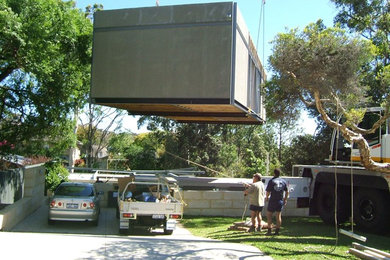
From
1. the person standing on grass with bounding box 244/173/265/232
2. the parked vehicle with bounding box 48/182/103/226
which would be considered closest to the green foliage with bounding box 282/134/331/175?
the person standing on grass with bounding box 244/173/265/232

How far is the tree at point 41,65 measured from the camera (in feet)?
40.1

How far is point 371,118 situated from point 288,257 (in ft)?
20.2

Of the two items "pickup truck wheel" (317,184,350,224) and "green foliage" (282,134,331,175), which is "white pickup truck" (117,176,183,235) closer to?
"pickup truck wheel" (317,184,350,224)

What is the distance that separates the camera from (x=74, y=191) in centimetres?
1299

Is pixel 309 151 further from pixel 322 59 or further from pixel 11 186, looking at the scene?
pixel 11 186

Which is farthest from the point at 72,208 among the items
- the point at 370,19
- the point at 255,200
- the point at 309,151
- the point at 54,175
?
the point at 309,151

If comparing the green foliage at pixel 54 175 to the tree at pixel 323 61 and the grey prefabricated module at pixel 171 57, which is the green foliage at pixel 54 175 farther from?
the tree at pixel 323 61

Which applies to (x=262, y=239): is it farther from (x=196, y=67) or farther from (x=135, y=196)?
(x=196, y=67)

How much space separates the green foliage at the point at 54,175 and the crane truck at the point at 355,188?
10765 mm

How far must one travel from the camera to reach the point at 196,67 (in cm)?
1298

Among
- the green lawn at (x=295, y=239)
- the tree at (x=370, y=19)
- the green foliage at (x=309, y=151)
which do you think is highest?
the tree at (x=370, y=19)

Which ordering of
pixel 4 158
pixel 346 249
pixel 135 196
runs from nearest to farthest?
pixel 346 249 → pixel 135 196 → pixel 4 158

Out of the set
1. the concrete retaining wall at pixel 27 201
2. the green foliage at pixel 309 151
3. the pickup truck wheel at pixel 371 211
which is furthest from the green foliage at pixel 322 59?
the green foliage at pixel 309 151

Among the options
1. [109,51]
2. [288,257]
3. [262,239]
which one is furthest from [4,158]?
[288,257]
